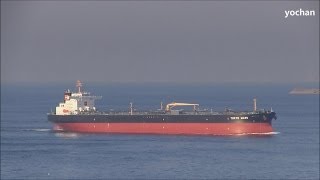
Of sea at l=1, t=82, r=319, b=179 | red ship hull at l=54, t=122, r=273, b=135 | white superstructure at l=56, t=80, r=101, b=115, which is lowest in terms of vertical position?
sea at l=1, t=82, r=319, b=179

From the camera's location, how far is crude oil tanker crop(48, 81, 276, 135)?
92.2 m

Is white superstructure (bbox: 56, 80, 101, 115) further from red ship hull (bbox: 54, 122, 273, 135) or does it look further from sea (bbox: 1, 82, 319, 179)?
red ship hull (bbox: 54, 122, 273, 135)

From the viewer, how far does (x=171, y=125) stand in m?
93.8

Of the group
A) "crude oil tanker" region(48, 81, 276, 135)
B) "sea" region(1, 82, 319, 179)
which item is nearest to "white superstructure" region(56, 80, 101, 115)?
"crude oil tanker" region(48, 81, 276, 135)

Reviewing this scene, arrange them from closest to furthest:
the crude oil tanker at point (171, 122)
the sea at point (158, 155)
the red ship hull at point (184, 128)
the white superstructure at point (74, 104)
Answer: the sea at point (158, 155) → the crude oil tanker at point (171, 122) → the red ship hull at point (184, 128) → the white superstructure at point (74, 104)

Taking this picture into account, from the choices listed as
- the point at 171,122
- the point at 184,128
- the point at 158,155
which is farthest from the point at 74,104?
the point at 158,155

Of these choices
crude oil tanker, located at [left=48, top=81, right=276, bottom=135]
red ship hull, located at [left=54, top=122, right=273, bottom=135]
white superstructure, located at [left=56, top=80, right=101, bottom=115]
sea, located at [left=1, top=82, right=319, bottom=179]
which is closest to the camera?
sea, located at [left=1, top=82, right=319, bottom=179]

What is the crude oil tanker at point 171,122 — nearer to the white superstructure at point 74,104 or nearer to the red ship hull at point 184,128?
the red ship hull at point 184,128

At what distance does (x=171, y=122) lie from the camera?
93.9 m

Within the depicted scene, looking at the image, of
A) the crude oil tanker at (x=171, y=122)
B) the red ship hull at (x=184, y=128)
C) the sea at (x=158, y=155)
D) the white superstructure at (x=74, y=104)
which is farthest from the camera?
the white superstructure at (x=74, y=104)

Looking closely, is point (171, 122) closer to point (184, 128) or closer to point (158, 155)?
point (184, 128)

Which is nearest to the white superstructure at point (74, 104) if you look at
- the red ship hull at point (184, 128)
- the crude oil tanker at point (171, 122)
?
the crude oil tanker at point (171, 122)

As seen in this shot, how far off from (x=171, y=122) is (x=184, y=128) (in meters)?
1.62

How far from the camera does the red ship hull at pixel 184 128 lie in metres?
92.4
